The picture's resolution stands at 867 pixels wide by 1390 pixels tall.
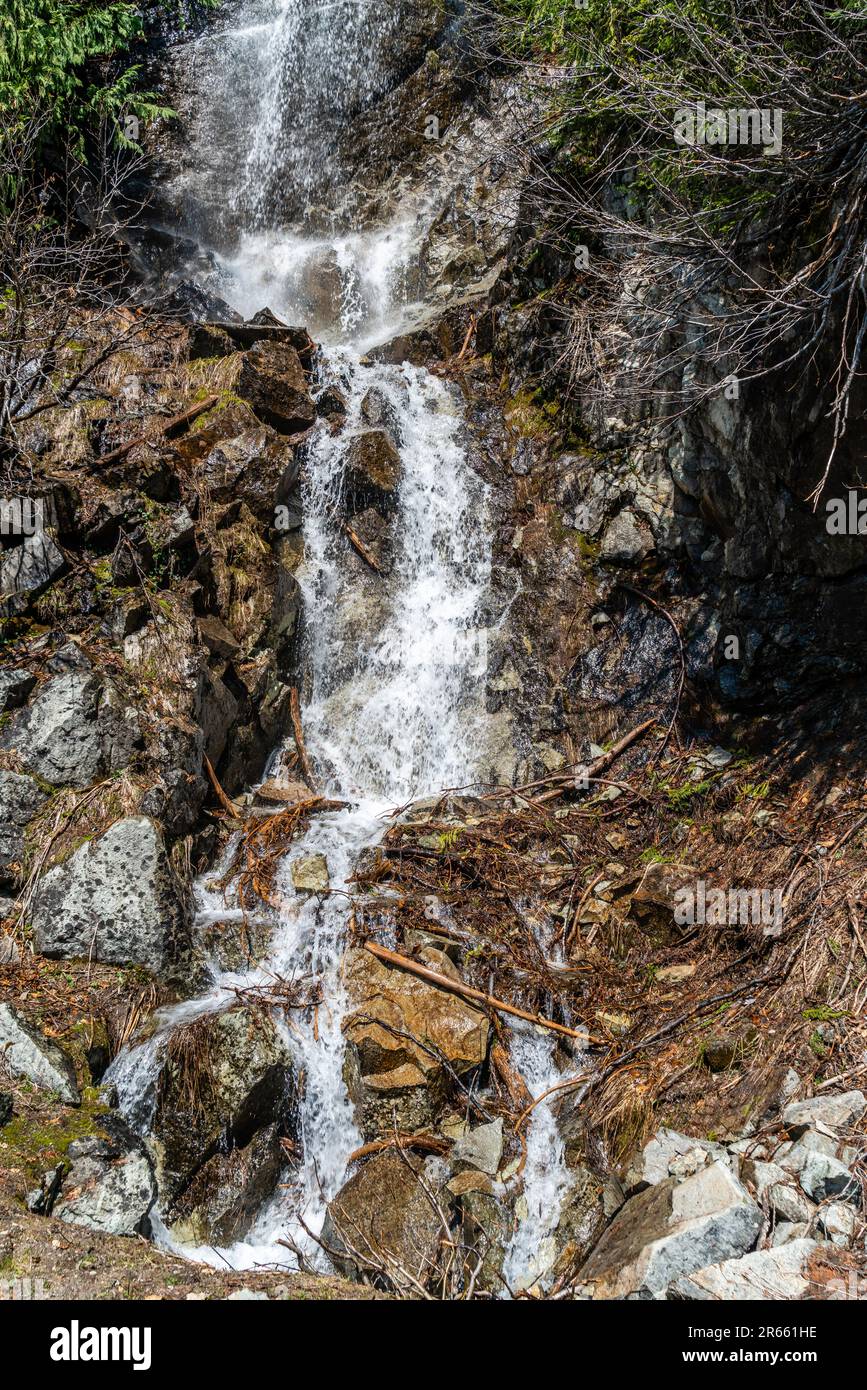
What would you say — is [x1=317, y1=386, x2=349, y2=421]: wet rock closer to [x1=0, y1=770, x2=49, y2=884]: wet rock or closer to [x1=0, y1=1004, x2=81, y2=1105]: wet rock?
[x1=0, y1=770, x2=49, y2=884]: wet rock

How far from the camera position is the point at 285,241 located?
13406mm

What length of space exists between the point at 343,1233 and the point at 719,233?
650 cm

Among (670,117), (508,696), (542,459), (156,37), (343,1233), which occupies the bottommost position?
(343,1233)

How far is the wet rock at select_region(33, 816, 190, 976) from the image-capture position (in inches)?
214

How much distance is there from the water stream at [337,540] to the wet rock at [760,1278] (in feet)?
5.17

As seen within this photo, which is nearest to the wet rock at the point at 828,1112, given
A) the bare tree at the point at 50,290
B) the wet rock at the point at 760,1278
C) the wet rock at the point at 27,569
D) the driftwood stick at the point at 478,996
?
the wet rock at the point at 760,1278

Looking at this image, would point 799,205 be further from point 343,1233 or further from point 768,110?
point 343,1233

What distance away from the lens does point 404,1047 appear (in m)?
5.13

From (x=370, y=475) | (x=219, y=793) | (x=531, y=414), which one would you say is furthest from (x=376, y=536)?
(x=219, y=793)

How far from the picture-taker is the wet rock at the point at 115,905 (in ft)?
17.8

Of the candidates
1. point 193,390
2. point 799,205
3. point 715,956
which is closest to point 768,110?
point 799,205

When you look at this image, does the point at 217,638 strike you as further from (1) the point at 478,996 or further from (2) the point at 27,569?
(1) the point at 478,996

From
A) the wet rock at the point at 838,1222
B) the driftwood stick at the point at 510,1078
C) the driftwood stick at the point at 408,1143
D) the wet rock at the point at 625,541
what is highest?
the wet rock at the point at 625,541

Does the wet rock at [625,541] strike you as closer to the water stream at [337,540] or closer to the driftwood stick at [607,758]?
the water stream at [337,540]
